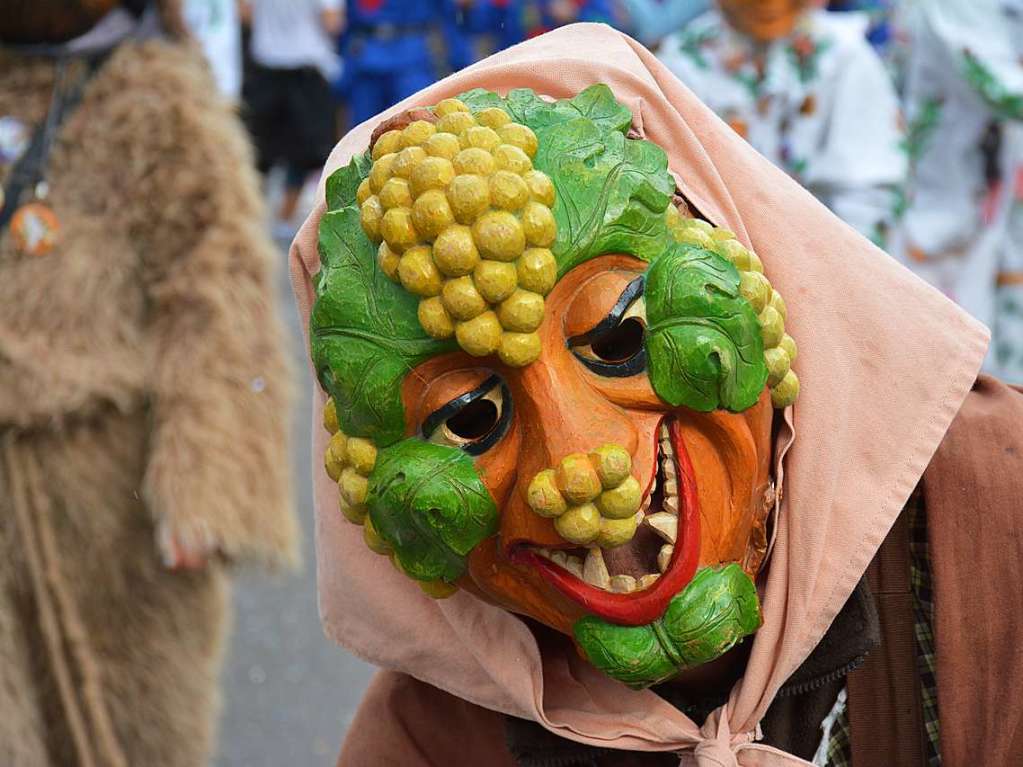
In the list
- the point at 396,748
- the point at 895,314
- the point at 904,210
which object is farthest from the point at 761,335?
the point at 904,210

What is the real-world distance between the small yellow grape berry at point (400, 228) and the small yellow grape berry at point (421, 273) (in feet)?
0.04

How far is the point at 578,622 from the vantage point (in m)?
1.63

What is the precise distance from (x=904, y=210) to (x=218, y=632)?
2511 millimetres

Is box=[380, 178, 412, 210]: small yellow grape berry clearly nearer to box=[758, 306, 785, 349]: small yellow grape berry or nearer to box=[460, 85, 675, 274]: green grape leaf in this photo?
box=[460, 85, 675, 274]: green grape leaf

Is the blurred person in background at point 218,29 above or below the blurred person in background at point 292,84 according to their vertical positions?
above

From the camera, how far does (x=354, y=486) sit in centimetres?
165

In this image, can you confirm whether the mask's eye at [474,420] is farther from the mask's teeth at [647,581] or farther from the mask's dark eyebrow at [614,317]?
the mask's teeth at [647,581]

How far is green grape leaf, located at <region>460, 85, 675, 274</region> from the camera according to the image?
5.18 ft

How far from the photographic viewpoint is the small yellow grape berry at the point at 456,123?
160cm

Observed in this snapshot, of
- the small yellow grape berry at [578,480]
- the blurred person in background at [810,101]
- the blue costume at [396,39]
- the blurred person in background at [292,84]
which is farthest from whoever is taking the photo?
the blue costume at [396,39]

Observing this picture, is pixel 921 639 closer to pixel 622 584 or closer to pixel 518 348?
pixel 622 584

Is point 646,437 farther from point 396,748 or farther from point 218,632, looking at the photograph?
point 218,632

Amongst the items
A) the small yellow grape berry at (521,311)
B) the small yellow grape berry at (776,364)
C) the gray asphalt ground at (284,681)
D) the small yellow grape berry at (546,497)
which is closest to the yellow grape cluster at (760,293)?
the small yellow grape berry at (776,364)

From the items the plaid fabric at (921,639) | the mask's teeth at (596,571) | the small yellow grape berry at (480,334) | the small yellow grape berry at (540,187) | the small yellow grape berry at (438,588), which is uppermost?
the small yellow grape berry at (540,187)
